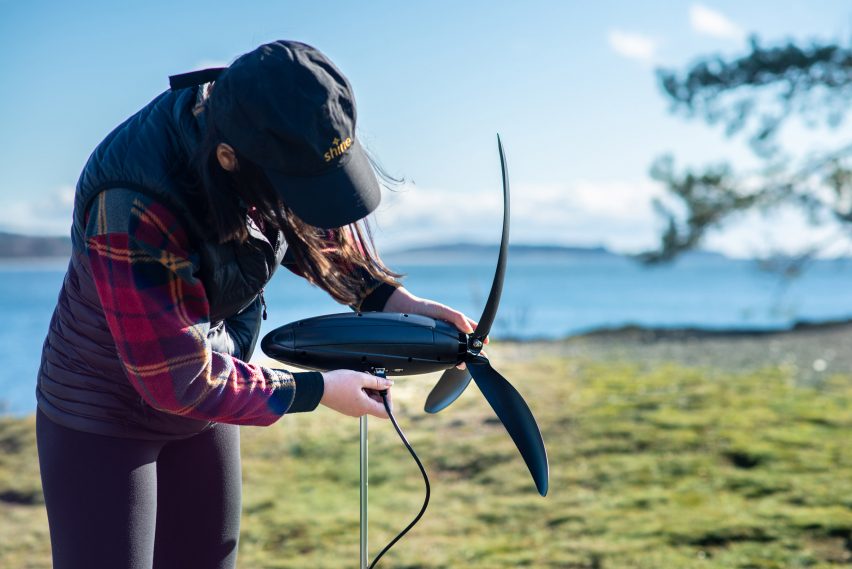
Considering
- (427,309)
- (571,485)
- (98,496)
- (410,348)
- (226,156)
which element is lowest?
(571,485)

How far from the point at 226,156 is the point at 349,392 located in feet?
1.49

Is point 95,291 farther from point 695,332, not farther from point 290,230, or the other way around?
point 695,332

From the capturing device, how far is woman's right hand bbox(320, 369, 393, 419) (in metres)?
1.50

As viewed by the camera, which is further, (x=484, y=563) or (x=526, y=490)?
(x=526, y=490)

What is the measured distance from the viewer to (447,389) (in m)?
1.97

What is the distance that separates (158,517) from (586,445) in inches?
158

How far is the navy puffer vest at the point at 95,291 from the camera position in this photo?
53.7 inches

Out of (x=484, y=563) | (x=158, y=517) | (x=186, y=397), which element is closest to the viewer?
(x=186, y=397)

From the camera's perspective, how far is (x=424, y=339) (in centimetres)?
164

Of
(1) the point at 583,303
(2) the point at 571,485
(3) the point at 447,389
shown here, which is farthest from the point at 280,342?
(1) the point at 583,303

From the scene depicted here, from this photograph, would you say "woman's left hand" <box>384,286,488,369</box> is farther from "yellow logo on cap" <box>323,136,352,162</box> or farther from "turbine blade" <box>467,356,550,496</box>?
"yellow logo on cap" <box>323,136,352,162</box>

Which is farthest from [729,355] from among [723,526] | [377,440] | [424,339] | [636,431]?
[424,339]

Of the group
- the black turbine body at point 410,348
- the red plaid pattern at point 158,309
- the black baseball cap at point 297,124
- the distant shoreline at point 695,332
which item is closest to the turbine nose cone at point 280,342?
the black turbine body at point 410,348

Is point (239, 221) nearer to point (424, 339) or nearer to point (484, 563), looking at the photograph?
point (424, 339)
